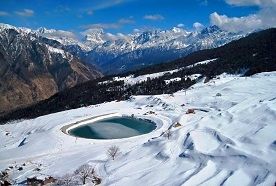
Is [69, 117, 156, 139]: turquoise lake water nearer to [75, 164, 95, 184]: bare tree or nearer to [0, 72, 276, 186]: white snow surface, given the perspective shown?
[0, 72, 276, 186]: white snow surface

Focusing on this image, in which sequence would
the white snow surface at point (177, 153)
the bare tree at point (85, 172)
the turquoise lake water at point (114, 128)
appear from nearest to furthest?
the white snow surface at point (177, 153) < the bare tree at point (85, 172) < the turquoise lake water at point (114, 128)

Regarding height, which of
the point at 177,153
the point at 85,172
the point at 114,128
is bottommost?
the point at 114,128

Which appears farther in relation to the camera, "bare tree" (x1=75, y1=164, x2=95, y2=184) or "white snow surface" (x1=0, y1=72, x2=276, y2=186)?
"bare tree" (x1=75, y1=164, x2=95, y2=184)

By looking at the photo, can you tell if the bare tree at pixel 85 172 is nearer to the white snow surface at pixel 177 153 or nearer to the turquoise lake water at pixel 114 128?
the white snow surface at pixel 177 153

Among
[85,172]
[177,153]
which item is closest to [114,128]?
[177,153]

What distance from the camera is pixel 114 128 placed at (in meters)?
101

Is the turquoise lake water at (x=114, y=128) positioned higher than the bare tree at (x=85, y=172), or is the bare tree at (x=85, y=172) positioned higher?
the bare tree at (x=85, y=172)

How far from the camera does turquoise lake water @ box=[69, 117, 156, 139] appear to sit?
300 feet

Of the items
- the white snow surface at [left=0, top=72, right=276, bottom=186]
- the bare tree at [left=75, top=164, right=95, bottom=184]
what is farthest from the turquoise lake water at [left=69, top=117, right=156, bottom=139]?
the bare tree at [left=75, top=164, right=95, bottom=184]

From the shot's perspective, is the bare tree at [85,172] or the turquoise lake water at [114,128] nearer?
the bare tree at [85,172]

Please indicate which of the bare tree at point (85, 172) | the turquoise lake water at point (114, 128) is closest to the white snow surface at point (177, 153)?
the bare tree at point (85, 172)

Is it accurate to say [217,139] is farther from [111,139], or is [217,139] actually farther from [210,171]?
[111,139]

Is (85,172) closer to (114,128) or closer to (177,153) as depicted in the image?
(177,153)

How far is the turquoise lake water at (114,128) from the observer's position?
300ft
